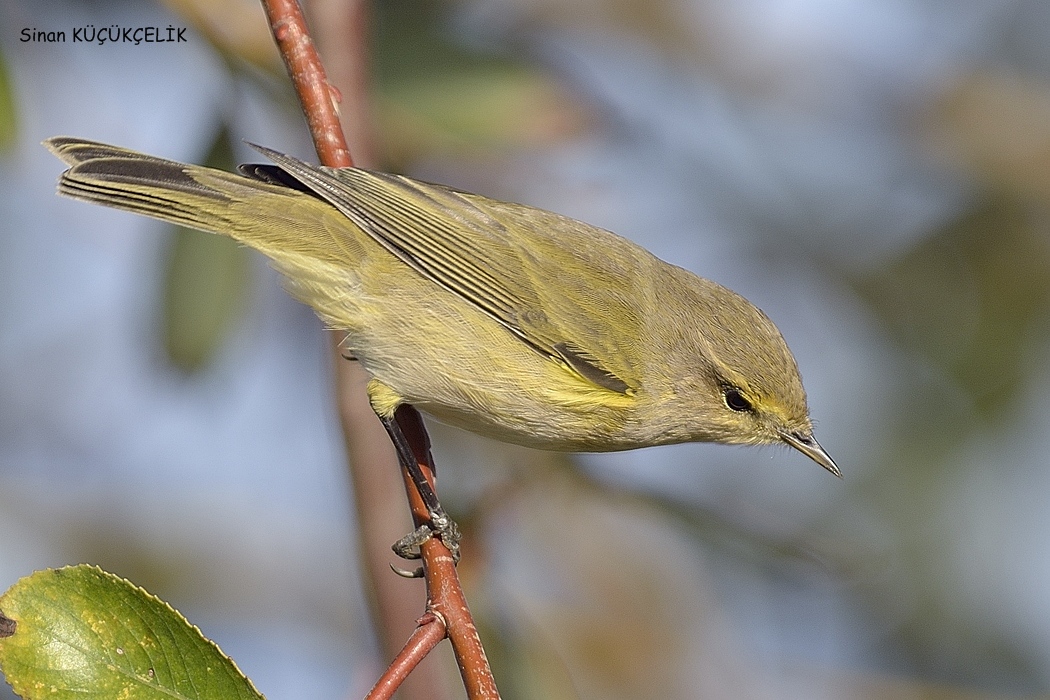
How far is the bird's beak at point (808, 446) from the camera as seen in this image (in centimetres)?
314

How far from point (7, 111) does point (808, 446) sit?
8.12ft

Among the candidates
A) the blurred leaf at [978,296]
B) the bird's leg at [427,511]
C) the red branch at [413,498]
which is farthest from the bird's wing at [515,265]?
the blurred leaf at [978,296]

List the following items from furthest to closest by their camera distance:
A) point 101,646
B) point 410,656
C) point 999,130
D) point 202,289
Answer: point 999,130
point 202,289
point 410,656
point 101,646

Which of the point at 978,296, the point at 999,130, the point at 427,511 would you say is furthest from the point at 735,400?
the point at 999,130

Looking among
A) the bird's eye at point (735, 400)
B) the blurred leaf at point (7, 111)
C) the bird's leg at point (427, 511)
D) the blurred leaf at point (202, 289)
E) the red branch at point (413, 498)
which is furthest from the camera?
the blurred leaf at point (202, 289)

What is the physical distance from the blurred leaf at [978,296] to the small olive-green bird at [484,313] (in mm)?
2002

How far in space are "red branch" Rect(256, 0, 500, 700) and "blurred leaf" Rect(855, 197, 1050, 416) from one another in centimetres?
281

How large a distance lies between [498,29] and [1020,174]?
2.44m

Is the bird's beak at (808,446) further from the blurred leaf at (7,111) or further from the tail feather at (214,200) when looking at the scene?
the blurred leaf at (7,111)

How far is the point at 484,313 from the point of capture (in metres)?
3.05

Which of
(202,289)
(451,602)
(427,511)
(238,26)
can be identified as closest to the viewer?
→ (451,602)

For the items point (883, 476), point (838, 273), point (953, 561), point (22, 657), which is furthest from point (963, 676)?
point (22, 657)

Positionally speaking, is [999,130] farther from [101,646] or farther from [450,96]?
[101,646]

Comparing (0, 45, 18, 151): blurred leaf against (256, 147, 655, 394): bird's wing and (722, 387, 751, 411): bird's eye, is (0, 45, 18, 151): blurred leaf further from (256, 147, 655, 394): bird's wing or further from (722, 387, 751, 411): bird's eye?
(722, 387, 751, 411): bird's eye
